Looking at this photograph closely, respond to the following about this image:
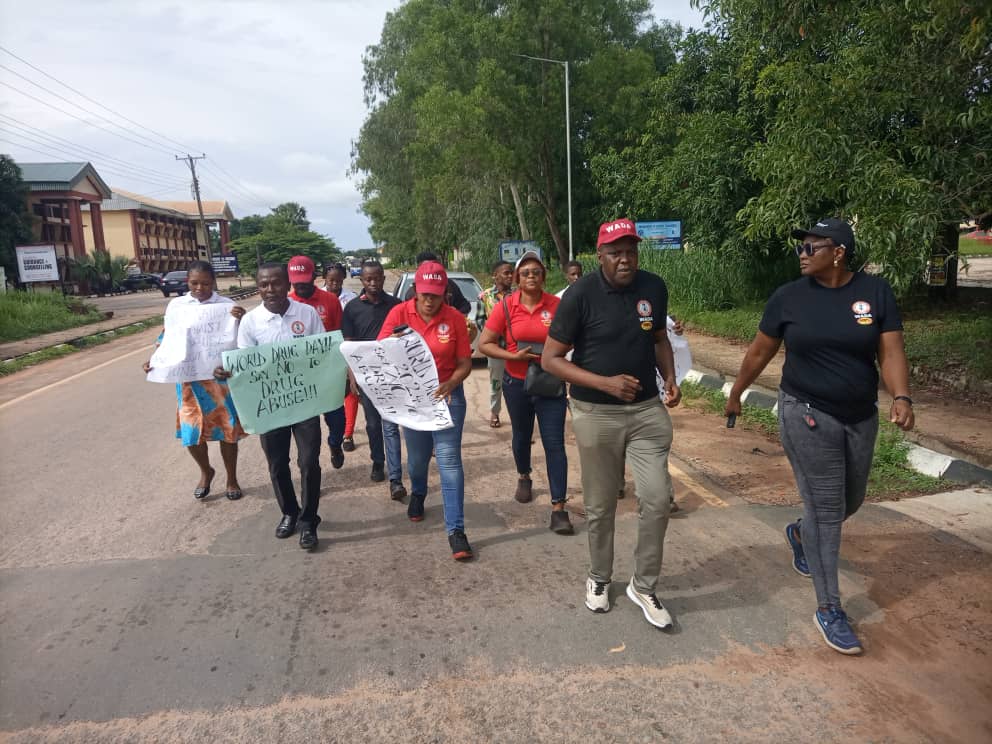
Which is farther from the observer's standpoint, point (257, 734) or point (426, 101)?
point (426, 101)

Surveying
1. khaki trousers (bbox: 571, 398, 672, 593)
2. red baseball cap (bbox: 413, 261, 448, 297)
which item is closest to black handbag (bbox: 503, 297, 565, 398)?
red baseball cap (bbox: 413, 261, 448, 297)

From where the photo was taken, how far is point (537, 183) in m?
28.0

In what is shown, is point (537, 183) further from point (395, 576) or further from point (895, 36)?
point (395, 576)

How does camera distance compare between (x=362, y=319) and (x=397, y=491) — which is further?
(x=362, y=319)

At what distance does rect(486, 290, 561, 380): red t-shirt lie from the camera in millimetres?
4598

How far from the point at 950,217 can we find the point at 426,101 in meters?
20.4

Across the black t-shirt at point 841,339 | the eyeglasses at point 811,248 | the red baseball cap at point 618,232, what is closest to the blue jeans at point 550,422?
the red baseball cap at point 618,232

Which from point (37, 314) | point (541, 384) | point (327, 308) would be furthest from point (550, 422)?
point (37, 314)

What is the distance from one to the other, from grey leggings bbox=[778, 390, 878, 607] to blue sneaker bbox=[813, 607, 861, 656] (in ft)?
0.16

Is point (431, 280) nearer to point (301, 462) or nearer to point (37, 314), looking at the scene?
point (301, 462)

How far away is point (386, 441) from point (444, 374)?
45.9 inches

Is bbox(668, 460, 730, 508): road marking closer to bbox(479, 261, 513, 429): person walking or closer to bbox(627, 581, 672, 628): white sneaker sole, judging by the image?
bbox(627, 581, 672, 628): white sneaker sole

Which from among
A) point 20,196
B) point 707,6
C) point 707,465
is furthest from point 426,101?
point 20,196

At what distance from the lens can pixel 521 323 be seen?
15.2 ft
